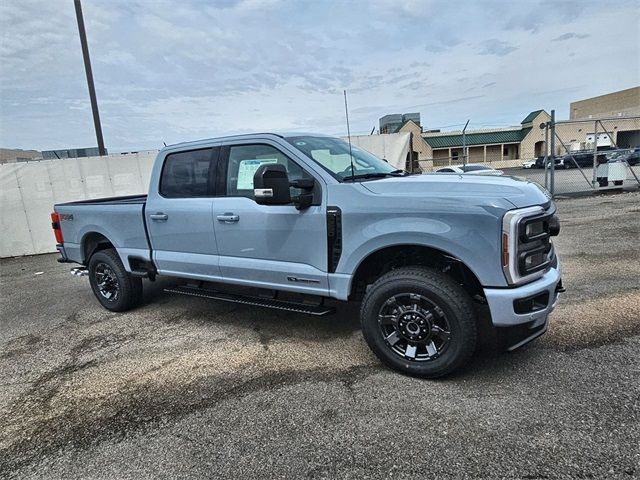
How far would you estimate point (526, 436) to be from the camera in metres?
2.46

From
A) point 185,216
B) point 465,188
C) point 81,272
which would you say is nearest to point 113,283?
point 81,272

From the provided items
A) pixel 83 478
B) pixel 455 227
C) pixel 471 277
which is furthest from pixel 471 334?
pixel 83 478

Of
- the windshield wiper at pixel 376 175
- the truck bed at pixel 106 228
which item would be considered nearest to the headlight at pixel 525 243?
the windshield wiper at pixel 376 175

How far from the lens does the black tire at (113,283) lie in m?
5.15

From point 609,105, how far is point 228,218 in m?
76.1

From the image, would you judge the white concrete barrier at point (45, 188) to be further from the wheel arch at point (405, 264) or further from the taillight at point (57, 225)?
the wheel arch at point (405, 264)

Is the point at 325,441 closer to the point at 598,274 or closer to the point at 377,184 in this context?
the point at 377,184

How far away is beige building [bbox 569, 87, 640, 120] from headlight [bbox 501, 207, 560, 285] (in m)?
59.1

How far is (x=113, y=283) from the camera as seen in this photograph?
532 cm

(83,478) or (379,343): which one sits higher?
(379,343)

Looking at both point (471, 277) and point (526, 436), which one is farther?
point (471, 277)

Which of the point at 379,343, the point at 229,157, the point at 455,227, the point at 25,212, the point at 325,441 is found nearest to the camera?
the point at 325,441

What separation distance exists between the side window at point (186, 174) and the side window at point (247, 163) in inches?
12.8

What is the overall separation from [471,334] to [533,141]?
174ft
